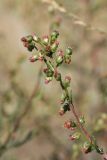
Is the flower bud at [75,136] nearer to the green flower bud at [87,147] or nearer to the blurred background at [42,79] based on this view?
the green flower bud at [87,147]

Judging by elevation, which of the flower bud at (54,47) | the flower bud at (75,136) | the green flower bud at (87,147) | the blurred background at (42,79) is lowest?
the green flower bud at (87,147)

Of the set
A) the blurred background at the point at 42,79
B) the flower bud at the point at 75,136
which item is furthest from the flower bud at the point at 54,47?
the blurred background at the point at 42,79

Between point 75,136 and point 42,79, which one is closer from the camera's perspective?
point 75,136

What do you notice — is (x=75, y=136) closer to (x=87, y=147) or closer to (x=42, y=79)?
(x=87, y=147)

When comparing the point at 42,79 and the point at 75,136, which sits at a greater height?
the point at 42,79

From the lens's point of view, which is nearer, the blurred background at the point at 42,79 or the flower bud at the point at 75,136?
the flower bud at the point at 75,136

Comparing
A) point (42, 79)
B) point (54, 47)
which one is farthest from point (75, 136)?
point (42, 79)

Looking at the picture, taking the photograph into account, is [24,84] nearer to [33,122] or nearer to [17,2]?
[33,122]

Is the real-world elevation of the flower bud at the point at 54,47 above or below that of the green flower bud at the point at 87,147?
above

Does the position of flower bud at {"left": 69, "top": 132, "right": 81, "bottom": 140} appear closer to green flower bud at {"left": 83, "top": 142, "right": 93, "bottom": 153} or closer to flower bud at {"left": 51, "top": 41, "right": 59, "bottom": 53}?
green flower bud at {"left": 83, "top": 142, "right": 93, "bottom": 153}
